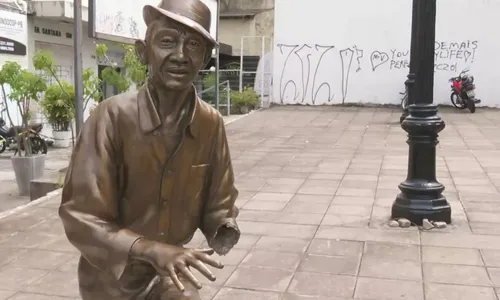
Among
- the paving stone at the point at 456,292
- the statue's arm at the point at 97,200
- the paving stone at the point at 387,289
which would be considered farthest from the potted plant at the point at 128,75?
the statue's arm at the point at 97,200

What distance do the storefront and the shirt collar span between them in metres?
11.2

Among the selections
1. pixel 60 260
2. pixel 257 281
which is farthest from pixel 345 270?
pixel 60 260

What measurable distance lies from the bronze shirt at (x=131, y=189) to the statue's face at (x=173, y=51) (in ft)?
0.40

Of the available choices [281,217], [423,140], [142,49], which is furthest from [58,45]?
[142,49]

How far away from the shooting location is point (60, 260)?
4809 millimetres

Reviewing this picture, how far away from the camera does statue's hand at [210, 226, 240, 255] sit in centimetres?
200

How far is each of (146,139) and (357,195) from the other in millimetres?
5573

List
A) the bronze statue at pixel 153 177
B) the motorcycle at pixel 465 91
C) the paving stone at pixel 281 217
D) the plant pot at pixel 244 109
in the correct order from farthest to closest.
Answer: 1. the plant pot at pixel 244 109
2. the motorcycle at pixel 465 91
3. the paving stone at pixel 281 217
4. the bronze statue at pixel 153 177

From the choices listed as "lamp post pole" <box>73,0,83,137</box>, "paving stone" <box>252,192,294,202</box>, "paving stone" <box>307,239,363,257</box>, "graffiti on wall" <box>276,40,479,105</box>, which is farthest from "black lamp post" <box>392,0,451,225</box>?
"graffiti on wall" <box>276,40,479,105</box>

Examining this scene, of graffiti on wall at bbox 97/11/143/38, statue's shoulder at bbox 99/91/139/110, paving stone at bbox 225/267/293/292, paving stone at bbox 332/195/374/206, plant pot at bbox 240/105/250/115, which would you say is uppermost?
graffiti on wall at bbox 97/11/143/38

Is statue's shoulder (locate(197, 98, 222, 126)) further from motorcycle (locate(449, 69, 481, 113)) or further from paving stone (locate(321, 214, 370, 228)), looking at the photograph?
motorcycle (locate(449, 69, 481, 113))

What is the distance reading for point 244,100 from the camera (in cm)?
1838

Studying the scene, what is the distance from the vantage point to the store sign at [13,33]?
1242cm

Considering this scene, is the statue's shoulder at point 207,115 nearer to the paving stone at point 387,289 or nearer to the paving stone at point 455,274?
the paving stone at point 387,289
